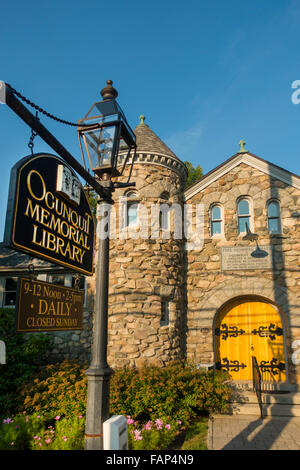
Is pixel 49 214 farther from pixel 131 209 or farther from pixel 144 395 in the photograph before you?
pixel 131 209

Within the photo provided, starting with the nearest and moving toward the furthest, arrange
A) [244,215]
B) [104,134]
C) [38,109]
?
1. [38,109]
2. [104,134]
3. [244,215]

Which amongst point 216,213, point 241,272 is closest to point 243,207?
point 216,213

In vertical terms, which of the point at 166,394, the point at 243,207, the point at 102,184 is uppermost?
the point at 243,207

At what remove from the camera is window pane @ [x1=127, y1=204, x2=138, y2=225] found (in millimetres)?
10865

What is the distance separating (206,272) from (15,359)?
264 inches

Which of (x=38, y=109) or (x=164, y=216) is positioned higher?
(x=164, y=216)

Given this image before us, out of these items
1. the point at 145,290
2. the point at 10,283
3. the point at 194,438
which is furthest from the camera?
the point at 10,283

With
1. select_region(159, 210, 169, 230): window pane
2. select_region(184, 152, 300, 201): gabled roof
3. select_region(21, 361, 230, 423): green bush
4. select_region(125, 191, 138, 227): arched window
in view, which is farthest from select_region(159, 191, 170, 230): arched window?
select_region(21, 361, 230, 423): green bush

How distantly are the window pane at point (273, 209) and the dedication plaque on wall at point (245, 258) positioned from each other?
117 centimetres

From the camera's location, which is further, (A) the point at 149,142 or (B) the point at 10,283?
(B) the point at 10,283

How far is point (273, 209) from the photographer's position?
36.0 feet

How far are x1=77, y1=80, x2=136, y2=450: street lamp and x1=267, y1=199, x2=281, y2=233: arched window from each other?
7.42 m

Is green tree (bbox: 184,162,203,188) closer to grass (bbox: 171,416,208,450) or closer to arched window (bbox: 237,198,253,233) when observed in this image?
arched window (bbox: 237,198,253,233)
